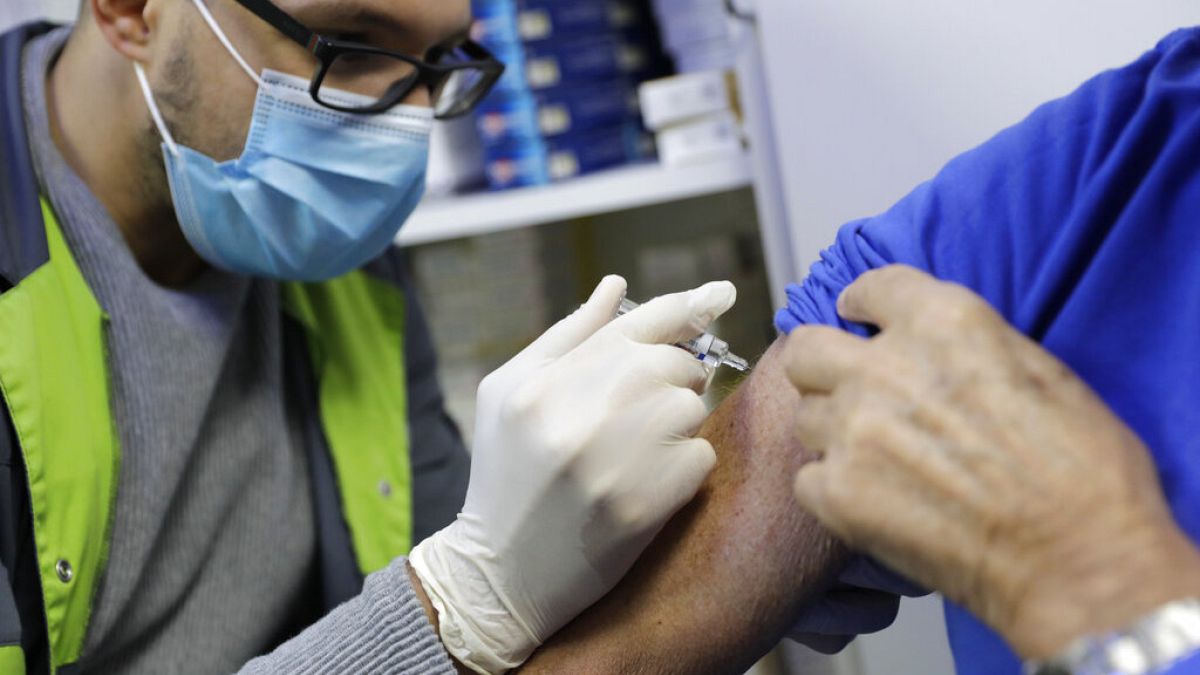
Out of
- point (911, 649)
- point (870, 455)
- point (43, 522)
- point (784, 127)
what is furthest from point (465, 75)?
point (870, 455)

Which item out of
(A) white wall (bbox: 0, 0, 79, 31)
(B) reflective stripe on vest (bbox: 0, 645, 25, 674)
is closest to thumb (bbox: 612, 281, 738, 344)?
(B) reflective stripe on vest (bbox: 0, 645, 25, 674)

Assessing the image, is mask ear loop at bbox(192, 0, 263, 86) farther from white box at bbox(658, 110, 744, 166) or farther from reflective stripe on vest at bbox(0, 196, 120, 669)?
white box at bbox(658, 110, 744, 166)

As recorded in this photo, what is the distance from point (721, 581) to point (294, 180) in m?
0.70

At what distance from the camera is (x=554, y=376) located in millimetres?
782

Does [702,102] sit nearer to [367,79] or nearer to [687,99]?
[687,99]

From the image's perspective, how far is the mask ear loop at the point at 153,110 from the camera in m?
1.17

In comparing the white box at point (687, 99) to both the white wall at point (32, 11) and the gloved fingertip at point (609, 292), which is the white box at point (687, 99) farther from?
the white wall at point (32, 11)

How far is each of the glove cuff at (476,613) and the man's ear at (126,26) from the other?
2.33 ft

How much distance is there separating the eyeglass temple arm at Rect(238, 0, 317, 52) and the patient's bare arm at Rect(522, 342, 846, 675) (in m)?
0.65

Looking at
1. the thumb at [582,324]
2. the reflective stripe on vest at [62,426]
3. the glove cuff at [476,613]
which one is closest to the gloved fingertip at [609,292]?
the thumb at [582,324]

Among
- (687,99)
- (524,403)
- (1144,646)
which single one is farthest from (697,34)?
(1144,646)

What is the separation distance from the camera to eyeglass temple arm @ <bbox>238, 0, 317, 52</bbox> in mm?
1117

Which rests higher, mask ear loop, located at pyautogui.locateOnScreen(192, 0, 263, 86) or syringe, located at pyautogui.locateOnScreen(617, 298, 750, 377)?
mask ear loop, located at pyautogui.locateOnScreen(192, 0, 263, 86)

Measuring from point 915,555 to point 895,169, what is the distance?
712 mm
